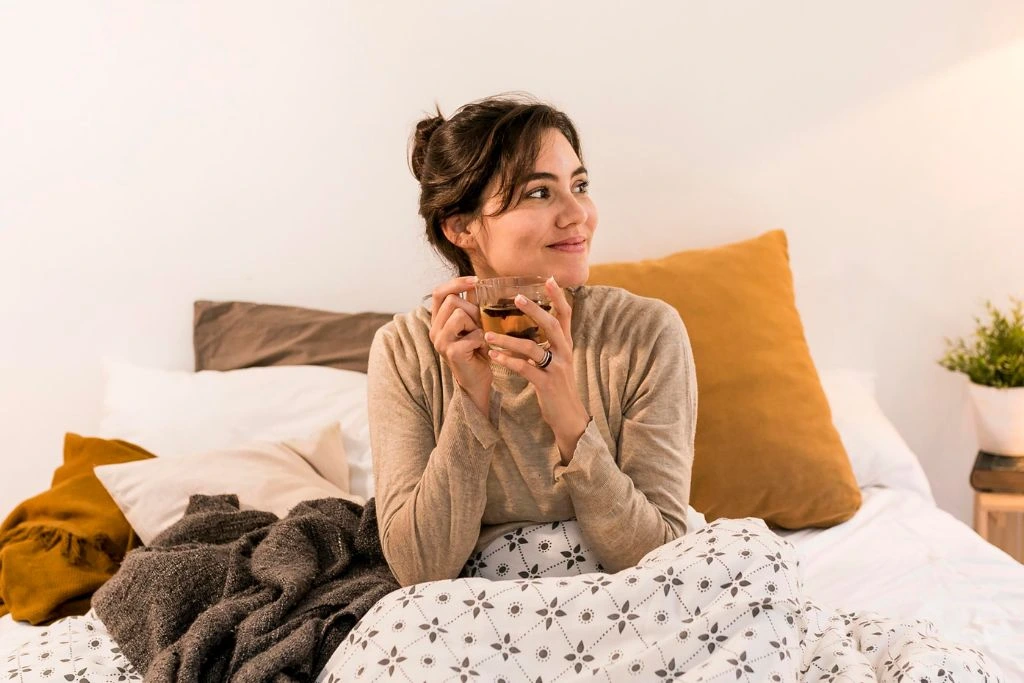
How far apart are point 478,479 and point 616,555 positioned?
0.21 metres


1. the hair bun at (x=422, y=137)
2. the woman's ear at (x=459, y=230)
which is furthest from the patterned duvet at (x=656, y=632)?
the hair bun at (x=422, y=137)

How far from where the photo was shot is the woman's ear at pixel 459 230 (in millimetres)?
1619

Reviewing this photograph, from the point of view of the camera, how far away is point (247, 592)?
1469 mm

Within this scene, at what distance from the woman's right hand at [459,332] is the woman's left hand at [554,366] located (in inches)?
1.9

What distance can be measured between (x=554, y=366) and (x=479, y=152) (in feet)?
1.20

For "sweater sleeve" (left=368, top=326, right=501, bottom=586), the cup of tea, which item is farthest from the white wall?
the cup of tea

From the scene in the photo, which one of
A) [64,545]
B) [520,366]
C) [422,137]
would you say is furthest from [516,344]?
[64,545]

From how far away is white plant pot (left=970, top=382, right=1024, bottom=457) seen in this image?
2.18m

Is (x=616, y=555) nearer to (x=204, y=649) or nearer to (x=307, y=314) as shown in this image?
(x=204, y=649)

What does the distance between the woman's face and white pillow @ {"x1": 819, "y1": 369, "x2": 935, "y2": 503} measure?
866mm

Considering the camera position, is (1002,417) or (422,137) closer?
(422,137)

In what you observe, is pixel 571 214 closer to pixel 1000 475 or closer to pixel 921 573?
pixel 921 573

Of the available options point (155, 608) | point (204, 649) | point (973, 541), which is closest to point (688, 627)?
point (204, 649)

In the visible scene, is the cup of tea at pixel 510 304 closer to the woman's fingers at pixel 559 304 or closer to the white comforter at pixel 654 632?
the woman's fingers at pixel 559 304
